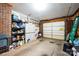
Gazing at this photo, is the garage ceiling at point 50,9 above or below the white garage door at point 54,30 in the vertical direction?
above

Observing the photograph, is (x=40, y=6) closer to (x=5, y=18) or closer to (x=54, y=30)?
(x=54, y=30)

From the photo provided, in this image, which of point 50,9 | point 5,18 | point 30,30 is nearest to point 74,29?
point 50,9

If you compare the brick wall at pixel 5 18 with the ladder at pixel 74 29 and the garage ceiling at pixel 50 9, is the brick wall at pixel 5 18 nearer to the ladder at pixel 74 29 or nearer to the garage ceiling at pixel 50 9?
the garage ceiling at pixel 50 9

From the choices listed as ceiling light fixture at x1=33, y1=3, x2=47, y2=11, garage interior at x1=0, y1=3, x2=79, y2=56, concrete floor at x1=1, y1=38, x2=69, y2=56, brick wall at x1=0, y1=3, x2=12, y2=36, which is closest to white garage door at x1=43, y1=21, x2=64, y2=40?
garage interior at x1=0, y1=3, x2=79, y2=56

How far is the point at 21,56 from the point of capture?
7.20ft

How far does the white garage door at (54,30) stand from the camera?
89.3 inches

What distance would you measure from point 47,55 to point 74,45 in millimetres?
585

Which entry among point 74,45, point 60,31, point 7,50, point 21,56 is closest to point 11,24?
point 7,50

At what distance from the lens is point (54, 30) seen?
2342mm

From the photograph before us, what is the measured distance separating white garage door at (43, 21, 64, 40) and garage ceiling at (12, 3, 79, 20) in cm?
17

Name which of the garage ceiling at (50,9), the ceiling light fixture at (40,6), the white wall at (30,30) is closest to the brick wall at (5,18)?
the garage ceiling at (50,9)

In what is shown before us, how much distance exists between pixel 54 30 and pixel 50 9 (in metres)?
0.47

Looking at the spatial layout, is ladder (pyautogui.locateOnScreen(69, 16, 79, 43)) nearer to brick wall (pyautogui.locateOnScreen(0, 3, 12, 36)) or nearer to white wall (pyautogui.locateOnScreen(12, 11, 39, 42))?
white wall (pyautogui.locateOnScreen(12, 11, 39, 42))

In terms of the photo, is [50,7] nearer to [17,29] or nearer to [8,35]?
[17,29]
